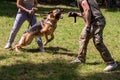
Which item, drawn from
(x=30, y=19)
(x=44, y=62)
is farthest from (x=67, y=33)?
(x=44, y=62)

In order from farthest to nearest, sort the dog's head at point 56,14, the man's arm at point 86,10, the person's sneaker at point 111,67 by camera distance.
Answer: the dog's head at point 56,14, the person's sneaker at point 111,67, the man's arm at point 86,10

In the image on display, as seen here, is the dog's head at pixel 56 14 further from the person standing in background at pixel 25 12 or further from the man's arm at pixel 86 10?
the man's arm at pixel 86 10

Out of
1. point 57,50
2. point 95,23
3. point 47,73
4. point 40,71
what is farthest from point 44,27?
point 95,23

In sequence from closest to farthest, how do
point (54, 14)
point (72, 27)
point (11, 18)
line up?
point (54, 14), point (72, 27), point (11, 18)

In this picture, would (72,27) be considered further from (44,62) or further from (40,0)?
(40,0)

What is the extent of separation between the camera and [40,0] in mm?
22375

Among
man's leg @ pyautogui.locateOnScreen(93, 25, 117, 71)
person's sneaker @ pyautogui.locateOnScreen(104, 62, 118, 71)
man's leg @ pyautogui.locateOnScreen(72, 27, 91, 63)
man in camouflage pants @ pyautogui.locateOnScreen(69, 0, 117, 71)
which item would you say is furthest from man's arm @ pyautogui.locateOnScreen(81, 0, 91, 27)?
person's sneaker @ pyautogui.locateOnScreen(104, 62, 118, 71)

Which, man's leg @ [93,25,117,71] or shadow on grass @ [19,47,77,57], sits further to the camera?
shadow on grass @ [19,47,77,57]

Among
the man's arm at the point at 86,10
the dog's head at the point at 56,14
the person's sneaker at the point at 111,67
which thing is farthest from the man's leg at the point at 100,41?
the dog's head at the point at 56,14

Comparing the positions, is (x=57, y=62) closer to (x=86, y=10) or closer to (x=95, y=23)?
(x=95, y=23)

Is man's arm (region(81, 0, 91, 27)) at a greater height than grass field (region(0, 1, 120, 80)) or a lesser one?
greater

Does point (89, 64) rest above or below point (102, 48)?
below

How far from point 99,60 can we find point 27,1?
7.57ft

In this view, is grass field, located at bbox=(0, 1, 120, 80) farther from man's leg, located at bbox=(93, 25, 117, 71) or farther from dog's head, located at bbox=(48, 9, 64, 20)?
dog's head, located at bbox=(48, 9, 64, 20)
